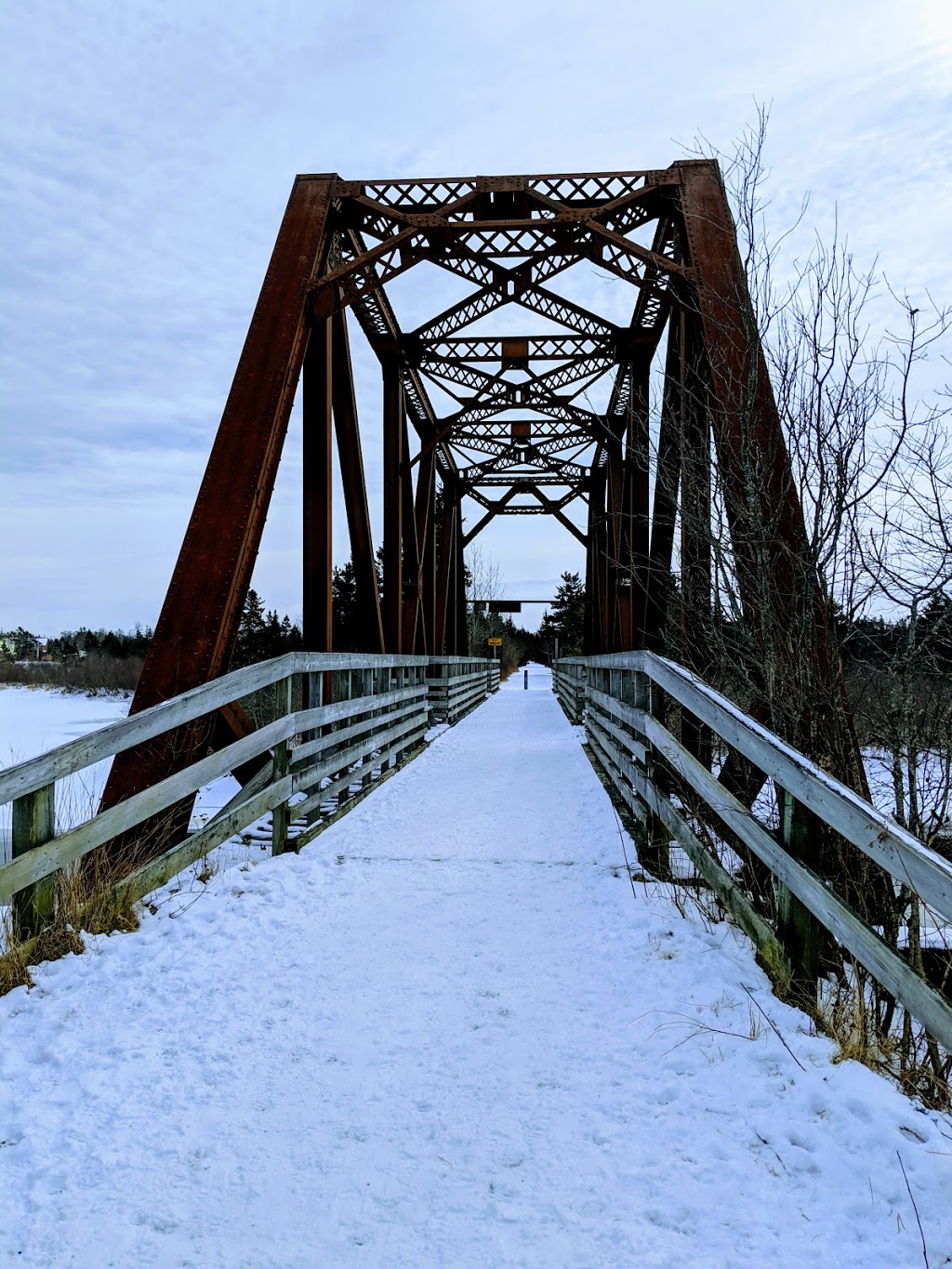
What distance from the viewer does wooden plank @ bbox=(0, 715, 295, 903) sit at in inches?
109

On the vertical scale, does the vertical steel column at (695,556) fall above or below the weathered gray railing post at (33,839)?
above

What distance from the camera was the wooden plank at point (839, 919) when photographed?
1.81m

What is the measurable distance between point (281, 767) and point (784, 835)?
120 inches

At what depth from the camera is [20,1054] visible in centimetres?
238

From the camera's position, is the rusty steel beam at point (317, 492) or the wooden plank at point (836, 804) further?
the rusty steel beam at point (317, 492)

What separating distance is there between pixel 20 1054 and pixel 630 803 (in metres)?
3.89

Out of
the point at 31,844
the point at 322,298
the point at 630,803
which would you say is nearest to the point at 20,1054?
the point at 31,844

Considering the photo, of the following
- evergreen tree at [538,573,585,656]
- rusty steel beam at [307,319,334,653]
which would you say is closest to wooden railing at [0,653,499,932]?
rusty steel beam at [307,319,334,653]

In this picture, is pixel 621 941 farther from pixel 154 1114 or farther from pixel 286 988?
pixel 154 1114

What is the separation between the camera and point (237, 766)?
4734mm

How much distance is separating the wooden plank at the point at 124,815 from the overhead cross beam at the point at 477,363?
1.24ft

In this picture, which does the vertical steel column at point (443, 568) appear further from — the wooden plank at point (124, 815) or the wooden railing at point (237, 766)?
the wooden plank at point (124, 815)

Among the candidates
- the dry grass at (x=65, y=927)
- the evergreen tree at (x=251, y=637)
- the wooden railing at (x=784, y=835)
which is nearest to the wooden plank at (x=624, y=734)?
the wooden railing at (x=784, y=835)

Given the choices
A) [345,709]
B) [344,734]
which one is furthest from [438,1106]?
[345,709]
